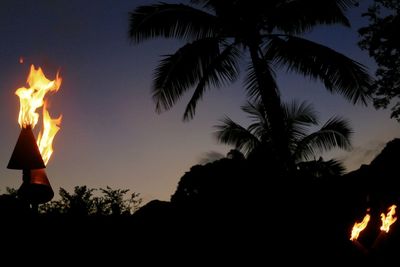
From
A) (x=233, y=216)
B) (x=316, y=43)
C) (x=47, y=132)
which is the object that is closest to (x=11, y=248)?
(x=47, y=132)

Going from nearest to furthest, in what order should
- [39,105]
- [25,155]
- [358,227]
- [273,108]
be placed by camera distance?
[25,155] < [39,105] < [358,227] < [273,108]

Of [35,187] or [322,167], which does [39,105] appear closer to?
[35,187]

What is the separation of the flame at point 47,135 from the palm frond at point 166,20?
4.99 m

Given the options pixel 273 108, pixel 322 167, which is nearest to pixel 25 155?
pixel 273 108

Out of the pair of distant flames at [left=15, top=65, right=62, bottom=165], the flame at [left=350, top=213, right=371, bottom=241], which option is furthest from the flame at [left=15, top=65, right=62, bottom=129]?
the flame at [left=350, top=213, right=371, bottom=241]

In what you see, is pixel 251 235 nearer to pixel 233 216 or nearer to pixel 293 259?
pixel 233 216

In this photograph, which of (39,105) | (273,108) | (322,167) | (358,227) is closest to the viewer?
(39,105)

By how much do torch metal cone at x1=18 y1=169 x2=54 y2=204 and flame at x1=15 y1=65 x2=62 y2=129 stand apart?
0.42 m

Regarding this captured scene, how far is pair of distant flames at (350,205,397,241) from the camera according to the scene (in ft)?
16.0

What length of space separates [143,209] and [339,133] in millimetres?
6517

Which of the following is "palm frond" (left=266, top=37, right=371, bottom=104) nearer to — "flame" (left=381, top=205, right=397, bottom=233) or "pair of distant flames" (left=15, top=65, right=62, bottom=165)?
"flame" (left=381, top=205, right=397, bottom=233)

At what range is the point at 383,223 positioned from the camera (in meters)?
4.97

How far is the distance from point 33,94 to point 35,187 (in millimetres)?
1234

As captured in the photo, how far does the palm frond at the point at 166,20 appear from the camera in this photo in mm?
8453
